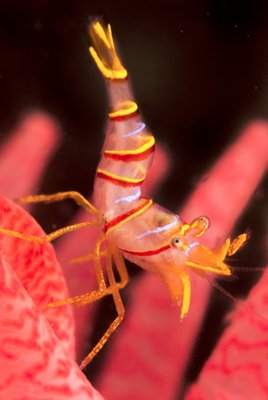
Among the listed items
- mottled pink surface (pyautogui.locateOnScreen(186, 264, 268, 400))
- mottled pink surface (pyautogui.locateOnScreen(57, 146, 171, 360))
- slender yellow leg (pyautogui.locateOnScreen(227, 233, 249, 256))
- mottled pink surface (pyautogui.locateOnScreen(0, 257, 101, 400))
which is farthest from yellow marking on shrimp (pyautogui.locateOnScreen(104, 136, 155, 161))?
mottled pink surface (pyautogui.locateOnScreen(0, 257, 101, 400))

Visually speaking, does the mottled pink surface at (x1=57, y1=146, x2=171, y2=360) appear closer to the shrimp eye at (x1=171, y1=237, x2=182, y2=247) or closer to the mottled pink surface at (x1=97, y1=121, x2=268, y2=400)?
the mottled pink surface at (x1=97, y1=121, x2=268, y2=400)

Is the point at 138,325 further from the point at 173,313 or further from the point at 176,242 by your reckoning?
the point at 176,242

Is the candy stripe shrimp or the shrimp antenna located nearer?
the shrimp antenna

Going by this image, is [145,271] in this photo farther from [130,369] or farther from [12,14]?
[12,14]

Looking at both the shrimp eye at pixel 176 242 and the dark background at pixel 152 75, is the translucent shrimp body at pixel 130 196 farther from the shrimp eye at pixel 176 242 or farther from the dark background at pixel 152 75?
the dark background at pixel 152 75

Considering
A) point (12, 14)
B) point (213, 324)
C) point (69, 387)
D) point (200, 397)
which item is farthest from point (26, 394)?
point (12, 14)

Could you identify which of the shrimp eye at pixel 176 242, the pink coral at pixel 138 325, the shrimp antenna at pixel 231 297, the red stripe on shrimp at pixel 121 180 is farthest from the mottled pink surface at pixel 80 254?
Answer: the shrimp antenna at pixel 231 297
